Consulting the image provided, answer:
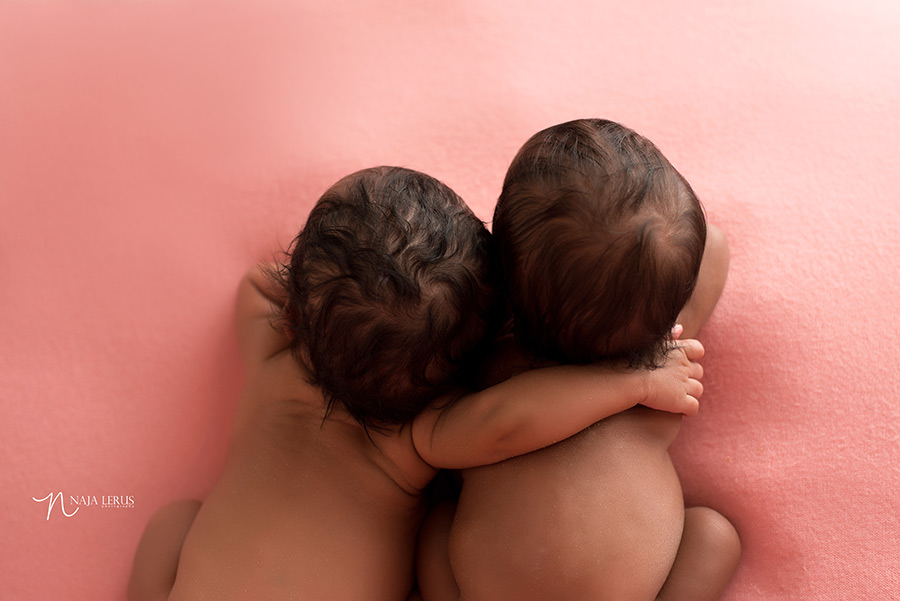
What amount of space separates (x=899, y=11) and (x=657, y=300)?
747mm

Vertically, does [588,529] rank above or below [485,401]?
below

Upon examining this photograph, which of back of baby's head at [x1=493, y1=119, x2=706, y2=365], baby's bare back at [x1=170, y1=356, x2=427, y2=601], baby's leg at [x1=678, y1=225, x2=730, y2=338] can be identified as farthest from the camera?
baby's leg at [x1=678, y1=225, x2=730, y2=338]

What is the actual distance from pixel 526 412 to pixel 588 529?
126mm

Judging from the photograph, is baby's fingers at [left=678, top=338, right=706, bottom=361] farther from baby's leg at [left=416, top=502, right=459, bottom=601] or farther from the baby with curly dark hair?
baby's leg at [left=416, top=502, right=459, bottom=601]

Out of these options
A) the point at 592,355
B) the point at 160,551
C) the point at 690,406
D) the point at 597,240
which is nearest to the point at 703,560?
the point at 690,406

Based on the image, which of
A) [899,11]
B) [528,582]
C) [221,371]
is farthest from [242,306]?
[899,11]

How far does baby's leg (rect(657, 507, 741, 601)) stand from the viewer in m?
0.85

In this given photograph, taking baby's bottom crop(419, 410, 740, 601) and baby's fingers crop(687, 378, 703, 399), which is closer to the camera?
baby's bottom crop(419, 410, 740, 601)

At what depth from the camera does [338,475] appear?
0.87 m

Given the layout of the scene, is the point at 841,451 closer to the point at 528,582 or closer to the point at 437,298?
the point at 528,582

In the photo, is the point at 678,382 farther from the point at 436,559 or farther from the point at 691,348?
the point at 436,559

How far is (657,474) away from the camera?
839 millimetres

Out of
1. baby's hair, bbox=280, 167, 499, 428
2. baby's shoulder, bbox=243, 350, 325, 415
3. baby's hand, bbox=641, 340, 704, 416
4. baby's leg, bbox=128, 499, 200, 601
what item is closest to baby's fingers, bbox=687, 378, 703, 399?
baby's hand, bbox=641, 340, 704, 416

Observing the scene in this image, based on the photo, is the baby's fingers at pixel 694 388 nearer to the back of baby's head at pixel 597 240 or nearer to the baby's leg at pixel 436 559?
the back of baby's head at pixel 597 240
